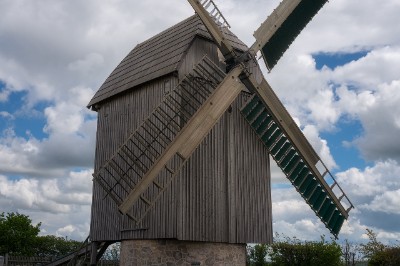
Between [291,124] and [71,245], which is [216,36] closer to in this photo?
[291,124]

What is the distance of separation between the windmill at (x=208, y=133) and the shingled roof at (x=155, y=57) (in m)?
0.04

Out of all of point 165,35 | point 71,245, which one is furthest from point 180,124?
point 71,245

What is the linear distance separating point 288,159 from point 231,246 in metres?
2.75

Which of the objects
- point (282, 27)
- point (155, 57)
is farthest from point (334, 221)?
point (155, 57)

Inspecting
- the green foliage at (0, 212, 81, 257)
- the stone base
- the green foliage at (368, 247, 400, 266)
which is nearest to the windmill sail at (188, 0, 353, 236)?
the stone base

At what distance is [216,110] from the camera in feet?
32.3

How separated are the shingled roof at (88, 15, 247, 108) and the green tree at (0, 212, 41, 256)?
14513 mm

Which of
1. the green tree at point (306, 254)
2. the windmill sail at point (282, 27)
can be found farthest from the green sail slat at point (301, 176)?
the green tree at point (306, 254)

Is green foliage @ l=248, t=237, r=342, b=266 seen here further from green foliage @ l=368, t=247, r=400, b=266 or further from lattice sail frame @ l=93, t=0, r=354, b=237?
lattice sail frame @ l=93, t=0, r=354, b=237

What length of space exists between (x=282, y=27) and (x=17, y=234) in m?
20.0

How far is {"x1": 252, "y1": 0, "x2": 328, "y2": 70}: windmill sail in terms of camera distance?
38.7ft

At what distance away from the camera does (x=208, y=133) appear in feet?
37.2

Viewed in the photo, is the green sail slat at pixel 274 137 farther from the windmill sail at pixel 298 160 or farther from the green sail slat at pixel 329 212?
the green sail slat at pixel 329 212

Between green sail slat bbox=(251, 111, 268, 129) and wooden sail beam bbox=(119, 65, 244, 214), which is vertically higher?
green sail slat bbox=(251, 111, 268, 129)
